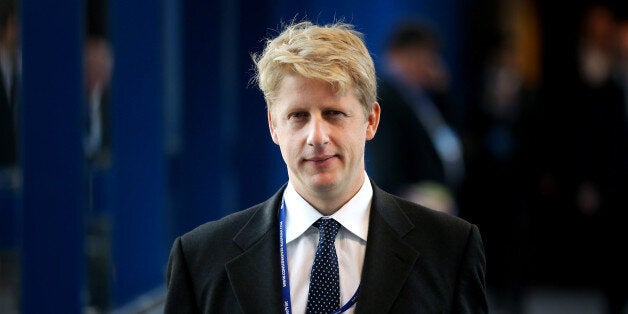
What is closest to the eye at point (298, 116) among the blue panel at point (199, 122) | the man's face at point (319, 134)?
the man's face at point (319, 134)

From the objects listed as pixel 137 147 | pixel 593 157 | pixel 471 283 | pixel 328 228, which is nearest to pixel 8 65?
pixel 137 147

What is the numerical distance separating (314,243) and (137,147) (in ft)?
12.0

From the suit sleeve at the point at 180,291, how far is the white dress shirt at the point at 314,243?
0.20 m

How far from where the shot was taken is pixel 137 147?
19.8 ft

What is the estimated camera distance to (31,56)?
4.05m

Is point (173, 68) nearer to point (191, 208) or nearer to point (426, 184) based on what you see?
point (191, 208)

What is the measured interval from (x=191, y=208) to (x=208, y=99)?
0.67 m

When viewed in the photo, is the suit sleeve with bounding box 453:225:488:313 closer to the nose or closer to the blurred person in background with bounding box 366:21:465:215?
the nose

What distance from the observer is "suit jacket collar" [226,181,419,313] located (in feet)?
7.82

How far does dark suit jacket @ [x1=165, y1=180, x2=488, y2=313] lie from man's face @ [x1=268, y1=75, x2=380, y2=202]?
117 millimetres

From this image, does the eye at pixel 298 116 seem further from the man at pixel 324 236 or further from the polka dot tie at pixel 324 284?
the polka dot tie at pixel 324 284

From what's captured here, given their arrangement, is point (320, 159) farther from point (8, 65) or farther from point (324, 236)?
point (8, 65)

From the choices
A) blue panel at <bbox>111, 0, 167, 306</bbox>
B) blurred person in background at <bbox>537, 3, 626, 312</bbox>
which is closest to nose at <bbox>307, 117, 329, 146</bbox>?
blue panel at <bbox>111, 0, 167, 306</bbox>

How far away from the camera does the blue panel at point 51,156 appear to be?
4.05 meters
